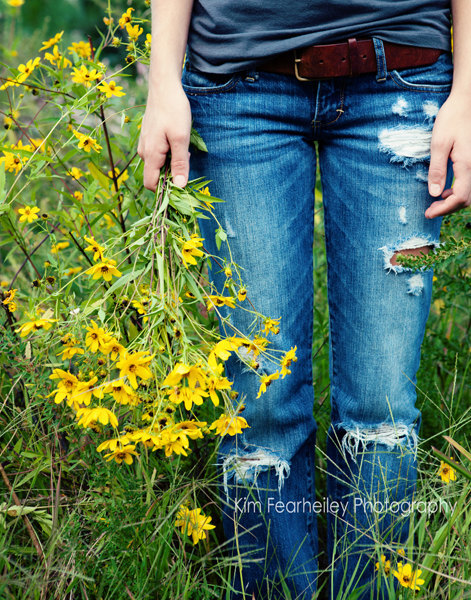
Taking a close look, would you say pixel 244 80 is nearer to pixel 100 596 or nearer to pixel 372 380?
pixel 372 380

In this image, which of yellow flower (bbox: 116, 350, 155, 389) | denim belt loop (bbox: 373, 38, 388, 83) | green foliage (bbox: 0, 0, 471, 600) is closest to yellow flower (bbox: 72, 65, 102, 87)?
green foliage (bbox: 0, 0, 471, 600)

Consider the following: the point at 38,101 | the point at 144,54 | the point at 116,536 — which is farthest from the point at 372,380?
the point at 38,101

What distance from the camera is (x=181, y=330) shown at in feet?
3.18

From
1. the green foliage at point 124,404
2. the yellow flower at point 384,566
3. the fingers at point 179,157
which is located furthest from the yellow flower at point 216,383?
the yellow flower at point 384,566

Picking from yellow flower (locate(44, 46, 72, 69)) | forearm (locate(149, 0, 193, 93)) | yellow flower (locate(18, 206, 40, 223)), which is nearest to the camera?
forearm (locate(149, 0, 193, 93))

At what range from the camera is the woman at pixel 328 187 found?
3.63ft

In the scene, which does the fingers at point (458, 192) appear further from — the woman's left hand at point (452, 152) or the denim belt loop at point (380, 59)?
the denim belt loop at point (380, 59)

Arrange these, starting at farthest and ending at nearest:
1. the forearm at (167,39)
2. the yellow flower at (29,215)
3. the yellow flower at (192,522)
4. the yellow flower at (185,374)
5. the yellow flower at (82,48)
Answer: the yellow flower at (82,48)
the yellow flower at (29,215)
the yellow flower at (192,522)
the forearm at (167,39)
the yellow flower at (185,374)

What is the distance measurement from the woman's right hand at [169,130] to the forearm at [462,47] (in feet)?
1.72

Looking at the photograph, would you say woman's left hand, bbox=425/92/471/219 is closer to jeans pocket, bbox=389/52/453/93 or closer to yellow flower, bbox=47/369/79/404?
jeans pocket, bbox=389/52/453/93

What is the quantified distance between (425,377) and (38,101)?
12.1 ft

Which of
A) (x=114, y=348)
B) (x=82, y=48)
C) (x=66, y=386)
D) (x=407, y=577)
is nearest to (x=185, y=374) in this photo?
(x=114, y=348)

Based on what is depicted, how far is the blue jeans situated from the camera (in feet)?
3.76

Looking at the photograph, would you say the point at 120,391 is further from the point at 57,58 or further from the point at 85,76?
the point at 57,58
